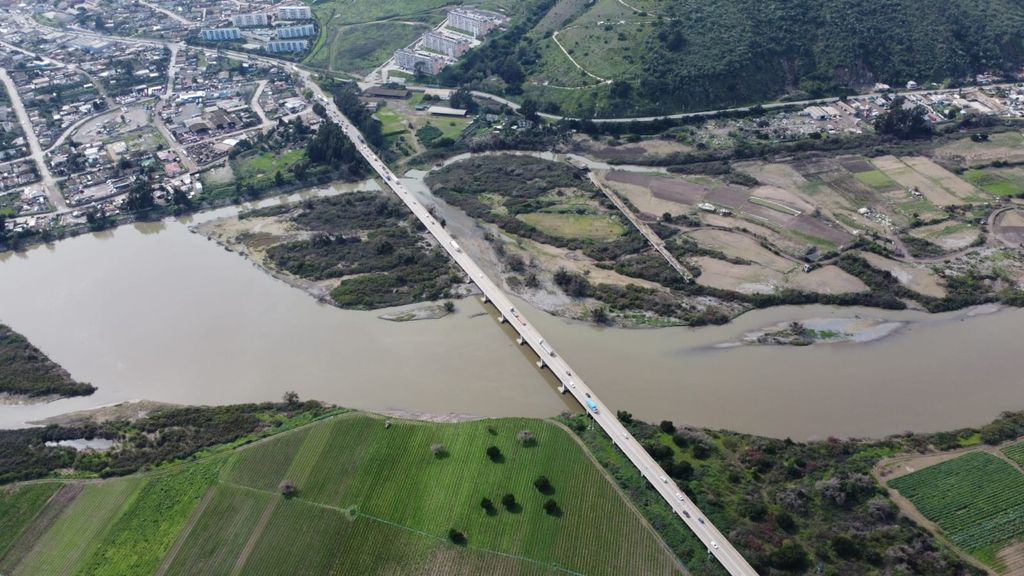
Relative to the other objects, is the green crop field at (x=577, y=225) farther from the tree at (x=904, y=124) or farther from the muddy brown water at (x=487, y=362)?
the tree at (x=904, y=124)

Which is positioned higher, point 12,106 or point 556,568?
point 12,106

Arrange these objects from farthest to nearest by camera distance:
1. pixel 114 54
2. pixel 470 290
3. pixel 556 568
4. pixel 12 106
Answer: pixel 114 54 → pixel 12 106 → pixel 470 290 → pixel 556 568

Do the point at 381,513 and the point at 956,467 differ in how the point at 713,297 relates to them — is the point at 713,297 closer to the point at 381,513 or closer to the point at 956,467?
the point at 956,467

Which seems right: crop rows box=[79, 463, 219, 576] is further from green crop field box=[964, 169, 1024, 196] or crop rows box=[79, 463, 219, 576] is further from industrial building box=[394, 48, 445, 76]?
green crop field box=[964, 169, 1024, 196]

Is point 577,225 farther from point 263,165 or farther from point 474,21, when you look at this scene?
point 474,21

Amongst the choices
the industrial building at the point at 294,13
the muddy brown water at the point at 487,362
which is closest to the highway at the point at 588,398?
the muddy brown water at the point at 487,362

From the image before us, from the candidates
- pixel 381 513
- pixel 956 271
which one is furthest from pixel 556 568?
pixel 956 271

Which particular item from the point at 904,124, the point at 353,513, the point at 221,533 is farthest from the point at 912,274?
the point at 221,533
